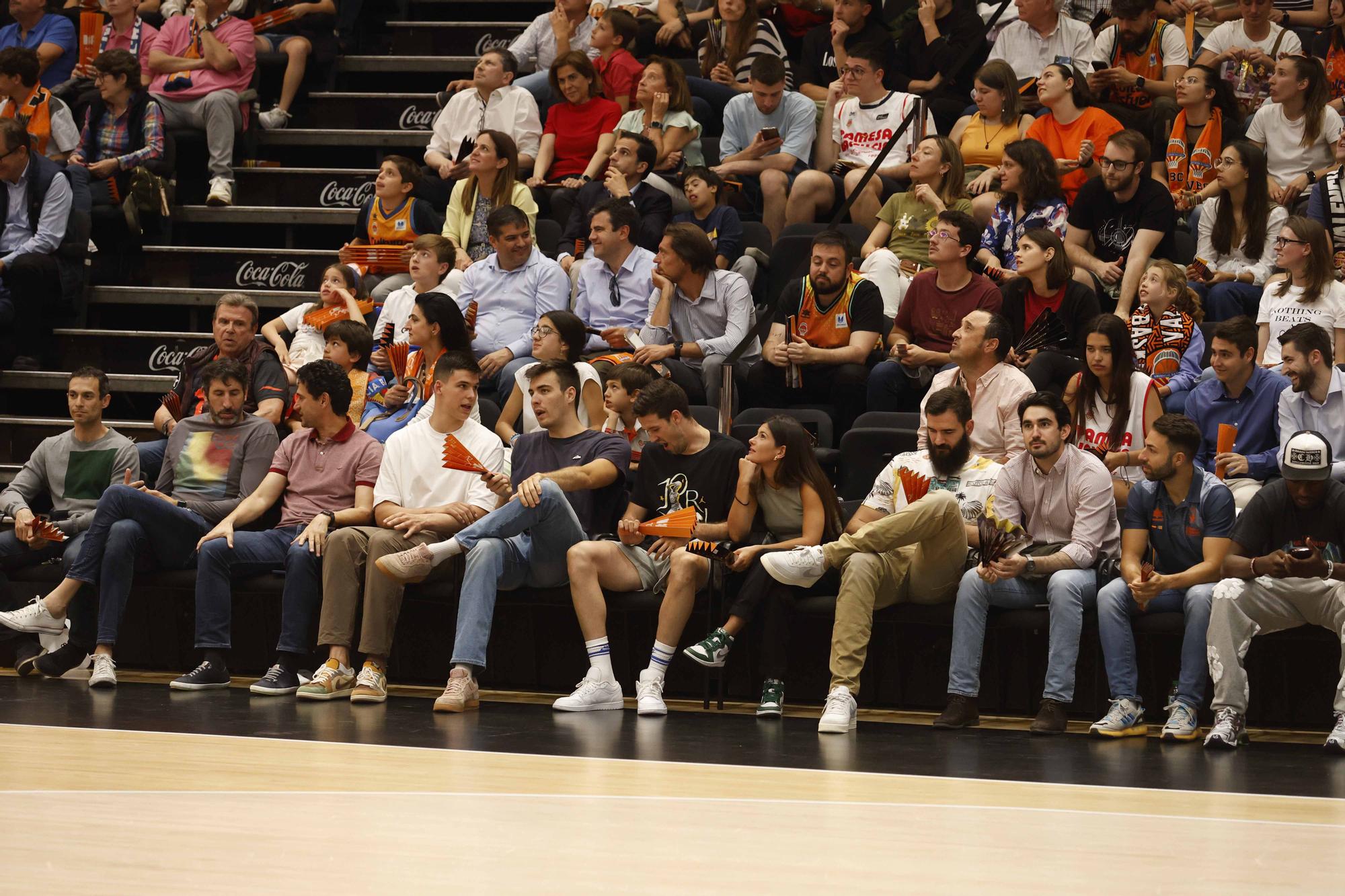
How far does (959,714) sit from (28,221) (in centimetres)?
545

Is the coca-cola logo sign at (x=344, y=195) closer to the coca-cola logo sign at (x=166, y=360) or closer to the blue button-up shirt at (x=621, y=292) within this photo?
the coca-cola logo sign at (x=166, y=360)

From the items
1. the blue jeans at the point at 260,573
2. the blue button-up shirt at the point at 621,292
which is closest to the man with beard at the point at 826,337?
the blue button-up shirt at the point at 621,292

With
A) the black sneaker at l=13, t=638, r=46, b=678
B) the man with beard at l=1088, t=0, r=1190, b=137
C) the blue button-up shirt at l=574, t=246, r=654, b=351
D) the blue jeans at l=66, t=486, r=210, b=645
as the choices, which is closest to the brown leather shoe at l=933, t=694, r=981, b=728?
the blue button-up shirt at l=574, t=246, r=654, b=351

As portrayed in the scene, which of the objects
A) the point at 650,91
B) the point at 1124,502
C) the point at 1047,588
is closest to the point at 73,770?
the point at 1047,588

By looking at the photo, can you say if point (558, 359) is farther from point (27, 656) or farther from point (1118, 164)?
point (1118, 164)

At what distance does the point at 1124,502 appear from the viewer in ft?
→ 19.1

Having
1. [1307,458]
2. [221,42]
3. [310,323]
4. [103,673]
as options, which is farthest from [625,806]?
[221,42]

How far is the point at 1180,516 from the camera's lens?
547 centimetres

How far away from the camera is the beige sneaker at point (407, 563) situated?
5.75 m

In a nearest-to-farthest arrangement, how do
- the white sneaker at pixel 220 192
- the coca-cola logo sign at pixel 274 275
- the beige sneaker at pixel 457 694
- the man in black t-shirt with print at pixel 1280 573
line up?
the man in black t-shirt with print at pixel 1280 573 < the beige sneaker at pixel 457 694 < the coca-cola logo sign at pixel 274 275 < the white sneaker at pixel 220 192

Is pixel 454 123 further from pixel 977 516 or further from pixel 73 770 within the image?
pixel 73 770

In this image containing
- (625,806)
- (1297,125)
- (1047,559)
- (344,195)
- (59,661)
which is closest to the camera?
(625,806)

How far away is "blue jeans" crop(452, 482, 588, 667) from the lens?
5.66 metres

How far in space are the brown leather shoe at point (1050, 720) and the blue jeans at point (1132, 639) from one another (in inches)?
7.2
